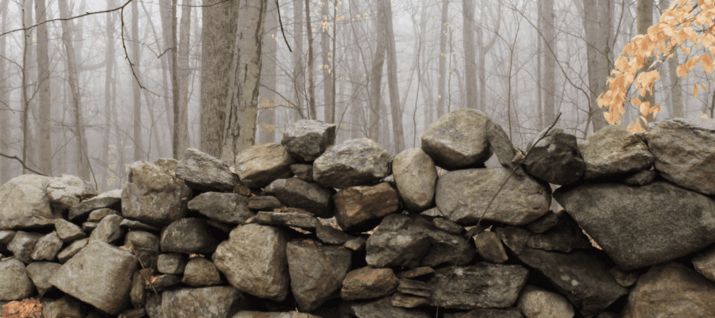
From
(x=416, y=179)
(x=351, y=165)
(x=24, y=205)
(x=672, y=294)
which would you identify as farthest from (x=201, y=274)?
(x=672, y=294)

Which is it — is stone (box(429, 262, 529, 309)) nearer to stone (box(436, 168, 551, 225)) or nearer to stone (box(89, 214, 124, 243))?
stone (box(436, 168, 551, 225))

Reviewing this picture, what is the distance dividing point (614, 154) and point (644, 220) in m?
0.34

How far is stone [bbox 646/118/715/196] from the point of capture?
89.9 inches

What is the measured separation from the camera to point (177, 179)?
126 inches

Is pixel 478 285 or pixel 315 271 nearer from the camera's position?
pixel 478 285

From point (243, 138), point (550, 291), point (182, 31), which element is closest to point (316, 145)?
point (550, 291)

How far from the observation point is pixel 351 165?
2.82 m

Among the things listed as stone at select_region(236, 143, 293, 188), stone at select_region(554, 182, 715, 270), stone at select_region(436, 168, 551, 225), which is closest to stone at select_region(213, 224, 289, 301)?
stone at select_region(236, 143, 293, 188)

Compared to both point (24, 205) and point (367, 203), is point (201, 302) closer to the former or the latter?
point (367, 203)

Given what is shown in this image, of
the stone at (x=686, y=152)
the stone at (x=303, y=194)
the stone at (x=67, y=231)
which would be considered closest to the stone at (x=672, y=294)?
the stone at (x=686, y=152)

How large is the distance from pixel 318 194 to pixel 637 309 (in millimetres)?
1737

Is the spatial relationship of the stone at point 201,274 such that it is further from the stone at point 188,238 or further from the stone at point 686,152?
the stone at point 686,152

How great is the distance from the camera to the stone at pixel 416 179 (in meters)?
2.76

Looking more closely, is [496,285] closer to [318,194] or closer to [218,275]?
[318,194]
